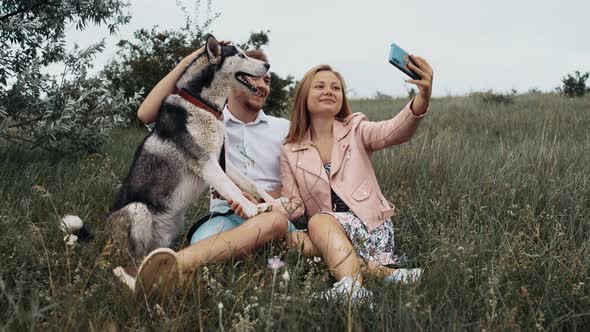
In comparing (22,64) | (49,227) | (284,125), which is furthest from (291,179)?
(22,64)

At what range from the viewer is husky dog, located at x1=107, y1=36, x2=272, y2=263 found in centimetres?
260

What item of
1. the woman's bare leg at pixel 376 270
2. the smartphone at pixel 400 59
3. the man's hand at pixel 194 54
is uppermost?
the man's hand at pixel 194 54

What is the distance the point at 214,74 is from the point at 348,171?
1083mm

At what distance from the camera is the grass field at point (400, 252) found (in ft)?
6.09

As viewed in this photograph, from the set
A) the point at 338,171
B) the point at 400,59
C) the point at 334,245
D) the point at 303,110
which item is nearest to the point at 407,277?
the point at 334,245

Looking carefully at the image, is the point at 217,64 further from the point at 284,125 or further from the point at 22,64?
the point at 22,64

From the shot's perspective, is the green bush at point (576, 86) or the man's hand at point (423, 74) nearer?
the man's hand at point (423, 74)

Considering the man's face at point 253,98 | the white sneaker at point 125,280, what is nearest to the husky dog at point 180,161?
the white sneaker at point 125,280

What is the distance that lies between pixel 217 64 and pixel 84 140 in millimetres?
3003

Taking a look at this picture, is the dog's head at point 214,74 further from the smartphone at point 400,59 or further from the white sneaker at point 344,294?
the white sneaker at point 344,294

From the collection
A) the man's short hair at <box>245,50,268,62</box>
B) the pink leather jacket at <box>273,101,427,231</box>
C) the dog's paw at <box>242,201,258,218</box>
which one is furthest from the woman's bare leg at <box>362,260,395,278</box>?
the man's short hair at <box>245,50,268,62</box>

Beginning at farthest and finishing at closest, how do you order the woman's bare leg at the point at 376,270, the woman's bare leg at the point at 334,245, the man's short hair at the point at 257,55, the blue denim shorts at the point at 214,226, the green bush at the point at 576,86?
the green bush at the point at 576,86
the man's short hair at the point at 257,55
the blue denim shorts at the point at 214,226
the woman's bare leg at the point at 334,245
the woman's bare leg at the point at 376,270

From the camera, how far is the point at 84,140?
5.13m

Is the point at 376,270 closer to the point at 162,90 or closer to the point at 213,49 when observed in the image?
the point at 213,49
